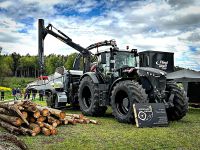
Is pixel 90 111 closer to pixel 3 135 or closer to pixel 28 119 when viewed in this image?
pixel 28 119

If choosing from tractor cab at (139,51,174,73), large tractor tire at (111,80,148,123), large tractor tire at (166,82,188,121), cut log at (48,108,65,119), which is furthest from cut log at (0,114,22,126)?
tractor cab at (139,51,174,73)

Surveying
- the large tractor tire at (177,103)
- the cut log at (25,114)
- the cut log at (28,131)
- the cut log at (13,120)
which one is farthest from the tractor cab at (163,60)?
the cut log at (28,131)

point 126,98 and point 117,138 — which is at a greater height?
point 126,98

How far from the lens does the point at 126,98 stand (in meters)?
12.8

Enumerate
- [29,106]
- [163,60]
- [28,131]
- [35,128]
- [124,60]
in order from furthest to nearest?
[163,60] → [124,60] → [29,106] → [35,128] → [28,131]

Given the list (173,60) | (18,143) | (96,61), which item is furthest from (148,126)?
(173,60)

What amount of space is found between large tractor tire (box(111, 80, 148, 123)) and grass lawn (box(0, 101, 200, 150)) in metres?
0.53

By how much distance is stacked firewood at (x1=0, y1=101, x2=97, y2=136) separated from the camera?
33.2 ft

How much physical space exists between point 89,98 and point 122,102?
9.84ft

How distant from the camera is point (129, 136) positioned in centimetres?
957

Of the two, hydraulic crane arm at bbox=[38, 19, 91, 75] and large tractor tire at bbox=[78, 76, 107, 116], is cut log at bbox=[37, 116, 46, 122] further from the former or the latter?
hydraulic crane arm at bbox=[38, 19, 91, 75]

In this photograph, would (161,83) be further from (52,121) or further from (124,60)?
(52,121)

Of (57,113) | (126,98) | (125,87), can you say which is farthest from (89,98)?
(57,113)

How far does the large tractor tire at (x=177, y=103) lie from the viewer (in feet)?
42.7
